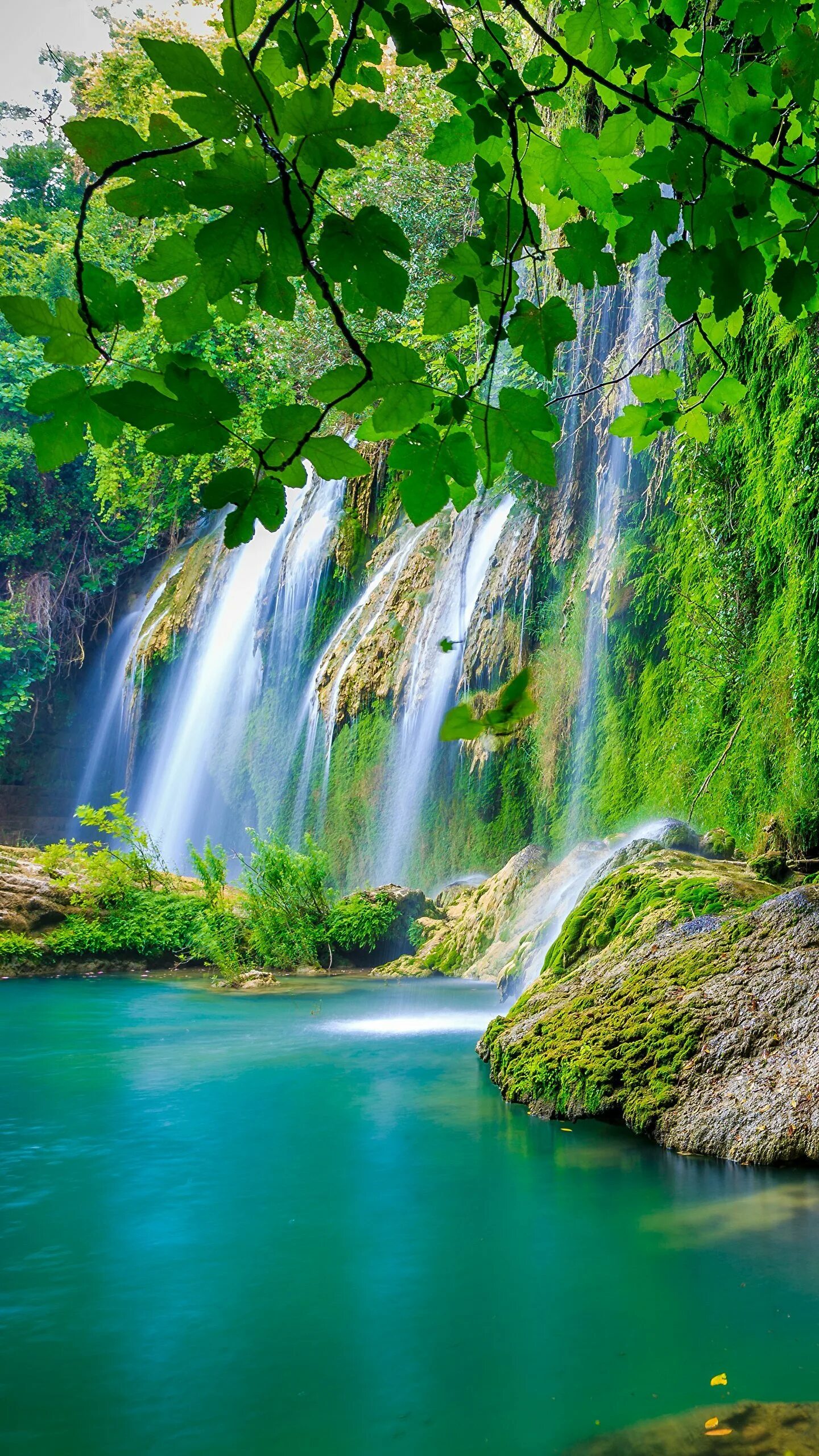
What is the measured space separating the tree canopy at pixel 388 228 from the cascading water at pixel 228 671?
1281 cm

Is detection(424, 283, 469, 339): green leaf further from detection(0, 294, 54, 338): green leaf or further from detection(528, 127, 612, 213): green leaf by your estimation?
detection(0, 294, 54, 338): green leaf

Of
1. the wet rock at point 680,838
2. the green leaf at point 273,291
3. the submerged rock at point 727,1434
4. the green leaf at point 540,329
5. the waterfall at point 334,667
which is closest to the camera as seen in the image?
the green leaf at point 273,291

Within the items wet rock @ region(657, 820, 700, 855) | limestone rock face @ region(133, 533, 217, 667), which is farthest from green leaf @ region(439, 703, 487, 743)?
limestone rock face @ region(133, 533, 217, 667)

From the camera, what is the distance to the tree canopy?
79 centimetres

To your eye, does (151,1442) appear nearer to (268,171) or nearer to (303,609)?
(268,171)

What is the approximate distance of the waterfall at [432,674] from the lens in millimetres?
10977

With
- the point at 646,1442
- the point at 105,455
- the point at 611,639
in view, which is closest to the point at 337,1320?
the point at 646,1442

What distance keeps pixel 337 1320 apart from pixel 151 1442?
550 mm

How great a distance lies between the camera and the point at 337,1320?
2.25 metres

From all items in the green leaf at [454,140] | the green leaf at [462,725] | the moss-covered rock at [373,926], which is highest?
the green leaf at [454,140]

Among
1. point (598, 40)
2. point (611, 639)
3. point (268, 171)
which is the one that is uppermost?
point (611, 639)

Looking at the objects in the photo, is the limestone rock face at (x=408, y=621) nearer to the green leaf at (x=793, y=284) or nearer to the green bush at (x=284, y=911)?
the green bush at (x=284, y=911)

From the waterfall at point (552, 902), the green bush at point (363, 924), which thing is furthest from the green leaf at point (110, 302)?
the green bush at point (363, 924)

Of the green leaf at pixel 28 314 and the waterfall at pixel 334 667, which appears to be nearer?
the green leaf at pixel 28 314
